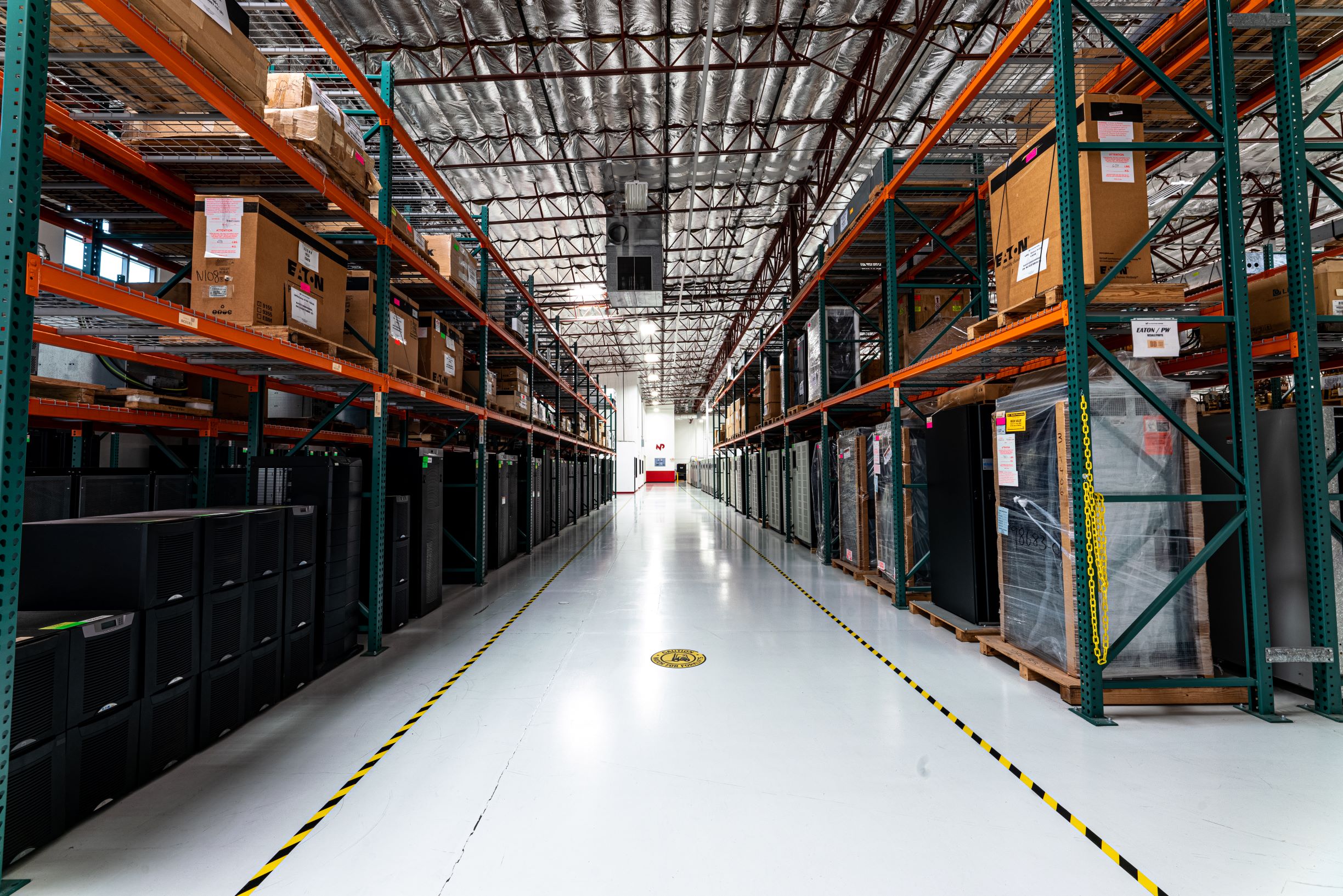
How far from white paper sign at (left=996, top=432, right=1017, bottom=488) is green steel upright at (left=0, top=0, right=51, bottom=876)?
5298 mm

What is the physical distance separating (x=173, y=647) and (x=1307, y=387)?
6.57 metres

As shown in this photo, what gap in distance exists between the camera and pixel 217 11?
3.04 meters

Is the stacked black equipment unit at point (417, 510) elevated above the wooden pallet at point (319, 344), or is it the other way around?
the wooden pallet at point (319, 344)

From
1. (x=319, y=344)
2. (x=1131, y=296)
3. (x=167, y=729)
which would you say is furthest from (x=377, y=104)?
(x=1131, y=296)

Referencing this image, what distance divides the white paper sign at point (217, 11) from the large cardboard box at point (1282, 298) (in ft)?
20.9

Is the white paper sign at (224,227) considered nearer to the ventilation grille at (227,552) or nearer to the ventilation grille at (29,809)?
the ventilation grille at (227,552)

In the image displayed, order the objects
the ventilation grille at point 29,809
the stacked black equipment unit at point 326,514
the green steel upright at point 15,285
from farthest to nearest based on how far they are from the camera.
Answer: the stacked black equipment unit at point 326,514
the ventilation grille at point 29,809
the green steel upright at point 15,285

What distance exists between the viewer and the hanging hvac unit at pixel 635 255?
524 inches

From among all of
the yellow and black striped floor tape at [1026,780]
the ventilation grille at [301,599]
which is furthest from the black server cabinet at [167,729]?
the yellow and black striped floor tape at [1026,780]

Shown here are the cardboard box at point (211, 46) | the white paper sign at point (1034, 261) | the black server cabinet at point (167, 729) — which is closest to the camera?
the black server cabinet at point (167, 729)

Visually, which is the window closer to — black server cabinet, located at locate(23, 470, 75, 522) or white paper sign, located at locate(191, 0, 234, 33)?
black server cabinet, located at locate(23, 470, 75, 522)

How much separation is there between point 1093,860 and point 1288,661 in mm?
2547

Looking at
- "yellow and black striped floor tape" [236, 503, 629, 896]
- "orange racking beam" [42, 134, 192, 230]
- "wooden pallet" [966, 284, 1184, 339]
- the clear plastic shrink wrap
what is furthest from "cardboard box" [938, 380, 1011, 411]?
"orange racking beam" [42, 134, 192, 230]

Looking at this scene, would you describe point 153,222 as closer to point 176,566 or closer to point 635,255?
point 176,566
